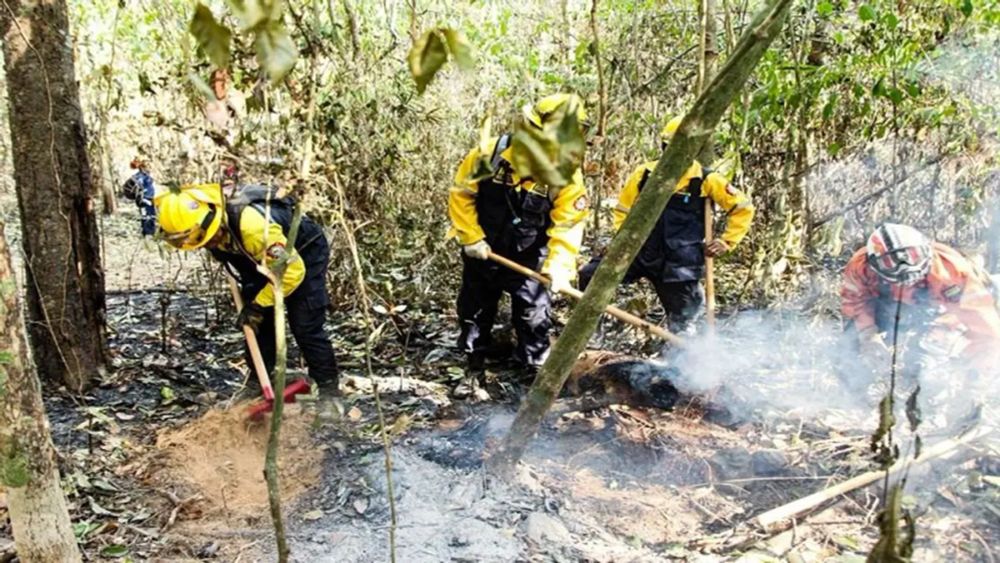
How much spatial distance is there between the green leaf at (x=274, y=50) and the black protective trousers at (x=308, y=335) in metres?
3.79

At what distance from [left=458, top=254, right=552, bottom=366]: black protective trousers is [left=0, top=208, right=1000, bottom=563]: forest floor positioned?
0.84ft

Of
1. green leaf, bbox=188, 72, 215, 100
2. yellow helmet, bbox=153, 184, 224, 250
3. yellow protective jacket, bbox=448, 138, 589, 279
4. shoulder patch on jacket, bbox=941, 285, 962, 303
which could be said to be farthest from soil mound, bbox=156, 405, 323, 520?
shoulder patch on jacket, bbox=941, 285, 962, 303

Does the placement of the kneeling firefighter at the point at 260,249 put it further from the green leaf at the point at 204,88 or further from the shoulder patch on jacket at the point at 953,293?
the shoulder patch on jacket at the point at 953,293

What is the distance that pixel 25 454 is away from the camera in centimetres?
220

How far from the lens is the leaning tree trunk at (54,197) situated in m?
4.17

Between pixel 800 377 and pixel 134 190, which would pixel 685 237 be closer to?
pixel 800 377

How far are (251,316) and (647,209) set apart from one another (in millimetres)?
2691

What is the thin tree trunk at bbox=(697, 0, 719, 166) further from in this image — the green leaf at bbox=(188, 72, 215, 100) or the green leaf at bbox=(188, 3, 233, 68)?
the green leaf at bbox=(188, 3, 233, 68)

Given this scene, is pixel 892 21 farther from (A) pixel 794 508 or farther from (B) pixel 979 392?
(A) pixel 794 508

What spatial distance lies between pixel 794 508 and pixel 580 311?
1522 mm

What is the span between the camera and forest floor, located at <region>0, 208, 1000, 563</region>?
10.5ft

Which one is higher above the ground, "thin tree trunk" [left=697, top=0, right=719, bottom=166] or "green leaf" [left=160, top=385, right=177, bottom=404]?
"thin tree trunk" [left=697, top=0, right=719, bottom=166]

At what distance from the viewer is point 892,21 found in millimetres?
4469

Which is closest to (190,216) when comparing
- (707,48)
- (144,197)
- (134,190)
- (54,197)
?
(54,197)
